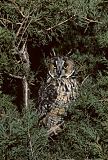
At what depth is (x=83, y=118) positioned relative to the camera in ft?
7.39

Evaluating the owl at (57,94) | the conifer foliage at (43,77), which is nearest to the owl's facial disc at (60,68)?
the owl at (57,94)

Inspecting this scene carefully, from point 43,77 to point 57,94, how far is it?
0.43 meters

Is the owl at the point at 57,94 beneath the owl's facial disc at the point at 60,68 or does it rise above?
beneath

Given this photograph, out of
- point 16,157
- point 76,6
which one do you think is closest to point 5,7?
point 76,6

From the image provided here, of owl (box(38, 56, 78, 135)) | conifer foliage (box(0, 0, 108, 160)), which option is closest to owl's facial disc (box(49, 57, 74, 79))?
owl (box(38, 56, 78, 135))

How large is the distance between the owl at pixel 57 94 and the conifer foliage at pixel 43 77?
0.10m

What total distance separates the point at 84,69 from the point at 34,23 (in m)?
0.72

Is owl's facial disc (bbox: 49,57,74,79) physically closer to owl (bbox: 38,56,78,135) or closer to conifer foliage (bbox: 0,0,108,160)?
owl (bbox: 38,56,78,135)

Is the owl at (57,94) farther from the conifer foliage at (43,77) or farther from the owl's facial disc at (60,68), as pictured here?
the conifer foliage at (43,77)

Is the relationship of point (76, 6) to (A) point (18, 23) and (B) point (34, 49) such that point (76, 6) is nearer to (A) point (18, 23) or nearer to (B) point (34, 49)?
(A) point (18, 23)

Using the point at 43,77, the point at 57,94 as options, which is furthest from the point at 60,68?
the point at 43,77

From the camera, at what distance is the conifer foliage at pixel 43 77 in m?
1.84

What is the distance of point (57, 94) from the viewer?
8.95 ft

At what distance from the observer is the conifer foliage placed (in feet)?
6.04
